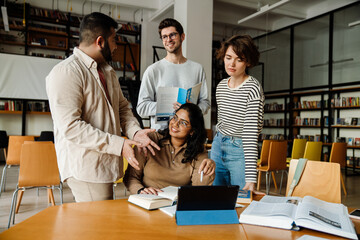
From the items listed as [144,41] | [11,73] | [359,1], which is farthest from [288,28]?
[11,73]

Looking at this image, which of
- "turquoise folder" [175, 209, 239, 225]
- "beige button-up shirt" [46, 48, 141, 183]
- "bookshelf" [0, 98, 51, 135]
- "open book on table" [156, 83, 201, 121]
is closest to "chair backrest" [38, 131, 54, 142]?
"bookshelf" [0, 98, 51, 135]

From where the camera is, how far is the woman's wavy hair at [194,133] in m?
1.81

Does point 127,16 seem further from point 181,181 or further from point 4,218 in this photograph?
point 181,181

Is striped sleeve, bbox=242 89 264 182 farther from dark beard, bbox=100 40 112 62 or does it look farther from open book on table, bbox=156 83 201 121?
dark beard, bbox=100 40 112 62

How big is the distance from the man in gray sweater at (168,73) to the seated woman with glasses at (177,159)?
0.22 metres

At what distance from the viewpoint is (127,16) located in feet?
30.0

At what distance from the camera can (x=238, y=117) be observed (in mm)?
1708

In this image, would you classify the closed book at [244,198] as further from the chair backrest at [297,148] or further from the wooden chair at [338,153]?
the wooden chair at [338,153]

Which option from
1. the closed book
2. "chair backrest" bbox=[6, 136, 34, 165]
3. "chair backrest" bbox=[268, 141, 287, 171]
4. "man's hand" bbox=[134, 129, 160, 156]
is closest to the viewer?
the closed book

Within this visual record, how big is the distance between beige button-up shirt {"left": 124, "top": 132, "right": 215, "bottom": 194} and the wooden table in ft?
1.70

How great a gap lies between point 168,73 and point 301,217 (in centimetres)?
139

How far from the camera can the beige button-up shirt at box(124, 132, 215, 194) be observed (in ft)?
5.59

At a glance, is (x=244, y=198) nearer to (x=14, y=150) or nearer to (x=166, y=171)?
(x=166, y=171)

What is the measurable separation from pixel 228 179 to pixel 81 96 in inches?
38.3
